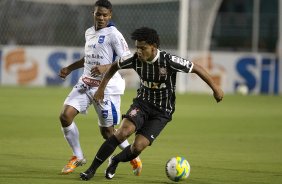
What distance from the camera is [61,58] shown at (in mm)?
27312

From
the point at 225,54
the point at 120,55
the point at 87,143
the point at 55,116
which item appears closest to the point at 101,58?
the point at 120,55

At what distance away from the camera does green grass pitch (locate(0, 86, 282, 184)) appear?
9.57 m

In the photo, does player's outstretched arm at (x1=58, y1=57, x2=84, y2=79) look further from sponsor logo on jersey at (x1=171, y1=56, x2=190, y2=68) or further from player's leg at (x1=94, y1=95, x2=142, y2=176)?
sponsor logo on jersey at (x1=171, y1=56, x2=190, y2=68)

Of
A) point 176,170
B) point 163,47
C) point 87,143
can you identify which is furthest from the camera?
point 163,47

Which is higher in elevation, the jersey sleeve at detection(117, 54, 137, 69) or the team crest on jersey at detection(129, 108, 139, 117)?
the jersey sleeve at detection(117, 54, 137, 69)

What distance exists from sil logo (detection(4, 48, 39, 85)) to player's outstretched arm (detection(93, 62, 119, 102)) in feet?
58.9

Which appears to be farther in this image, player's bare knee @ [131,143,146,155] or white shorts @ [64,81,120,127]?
white shorts @ [64,81,120,127]

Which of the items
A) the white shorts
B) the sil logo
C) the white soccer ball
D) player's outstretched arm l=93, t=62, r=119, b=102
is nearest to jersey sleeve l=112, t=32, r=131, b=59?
the white shorts

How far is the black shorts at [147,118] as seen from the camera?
9070 mm

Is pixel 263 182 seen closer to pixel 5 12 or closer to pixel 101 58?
pixel 101 58

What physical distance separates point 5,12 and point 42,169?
55.2 ft

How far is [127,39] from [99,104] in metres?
17.5

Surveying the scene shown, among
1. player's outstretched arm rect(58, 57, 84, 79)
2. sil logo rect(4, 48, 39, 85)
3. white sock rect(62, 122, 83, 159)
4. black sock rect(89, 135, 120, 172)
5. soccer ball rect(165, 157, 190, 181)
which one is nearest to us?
soccer ball rect(165, 157, 190, 181)

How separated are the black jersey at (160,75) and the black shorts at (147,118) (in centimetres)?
7
